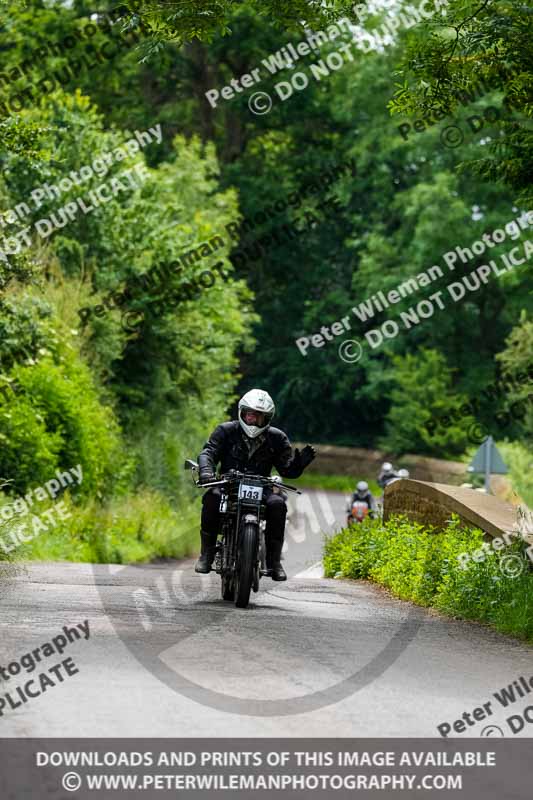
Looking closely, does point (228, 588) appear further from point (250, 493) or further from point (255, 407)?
point (255, 407)

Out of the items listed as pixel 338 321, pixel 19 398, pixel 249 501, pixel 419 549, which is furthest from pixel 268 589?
pixel 338 321

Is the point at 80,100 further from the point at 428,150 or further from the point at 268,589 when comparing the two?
the point at 428,150

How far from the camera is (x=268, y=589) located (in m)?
16.0

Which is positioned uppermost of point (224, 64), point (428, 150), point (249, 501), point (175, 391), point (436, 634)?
point (224, 64)

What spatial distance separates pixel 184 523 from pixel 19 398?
304 inches

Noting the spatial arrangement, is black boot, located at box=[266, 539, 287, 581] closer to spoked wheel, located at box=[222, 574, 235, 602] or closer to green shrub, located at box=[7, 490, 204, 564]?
spoked wheel, located at box=[222, 574, 235, 602]

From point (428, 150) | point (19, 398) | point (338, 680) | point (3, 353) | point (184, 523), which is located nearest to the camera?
point (338, 680)
